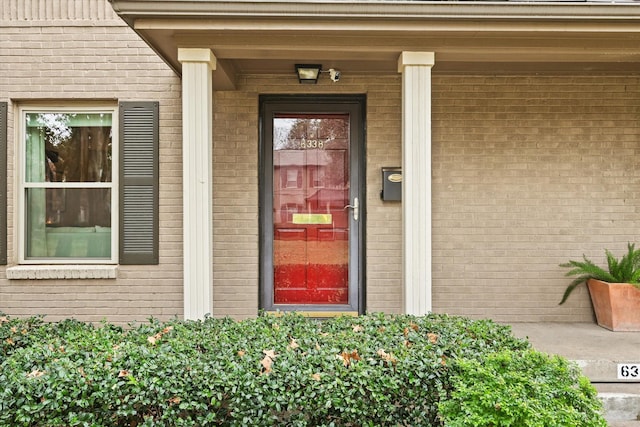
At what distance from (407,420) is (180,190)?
3.07 m

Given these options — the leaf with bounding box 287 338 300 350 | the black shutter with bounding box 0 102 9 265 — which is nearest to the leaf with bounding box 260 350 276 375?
the leaf with bounding box 287 338 300 350

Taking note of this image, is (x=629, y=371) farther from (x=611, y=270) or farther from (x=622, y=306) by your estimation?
(x=611, y=270)

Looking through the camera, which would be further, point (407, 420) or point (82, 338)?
point (82, 338)

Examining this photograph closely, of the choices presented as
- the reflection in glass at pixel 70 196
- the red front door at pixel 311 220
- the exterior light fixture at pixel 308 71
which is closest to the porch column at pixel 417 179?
the exterior light fixture at pixel 308 71

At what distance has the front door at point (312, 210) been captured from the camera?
491 cm

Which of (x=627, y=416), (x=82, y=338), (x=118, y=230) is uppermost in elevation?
(x=118, y=230)

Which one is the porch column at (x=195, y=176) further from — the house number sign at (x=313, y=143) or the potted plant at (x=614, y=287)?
the potted plant at (x=614, y=287)

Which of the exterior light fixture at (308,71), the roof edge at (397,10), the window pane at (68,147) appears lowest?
the window pane at (68,147)

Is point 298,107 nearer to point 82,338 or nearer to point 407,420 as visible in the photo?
point 82,338

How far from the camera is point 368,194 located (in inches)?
190

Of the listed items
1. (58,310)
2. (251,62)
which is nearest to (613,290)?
(251,62)

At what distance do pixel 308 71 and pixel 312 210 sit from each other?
1367mm

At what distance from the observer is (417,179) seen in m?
3.70

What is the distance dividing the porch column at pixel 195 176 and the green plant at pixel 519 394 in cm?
199
